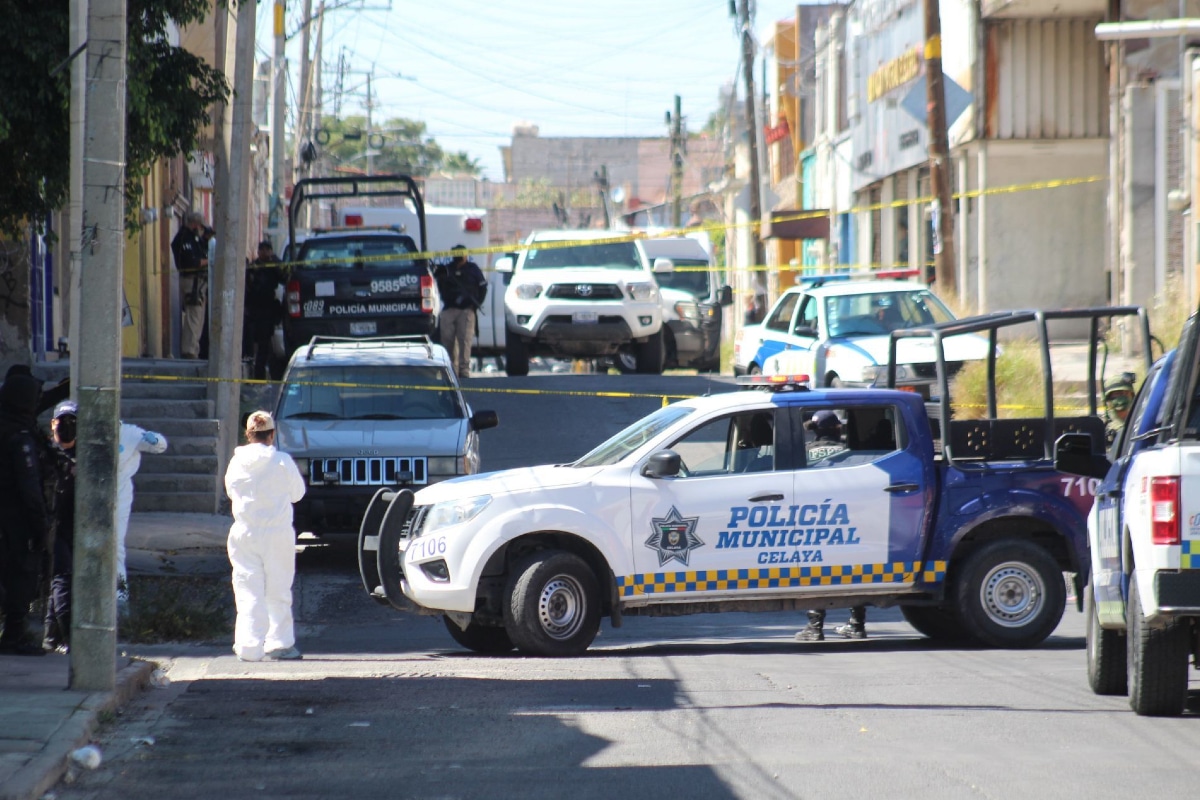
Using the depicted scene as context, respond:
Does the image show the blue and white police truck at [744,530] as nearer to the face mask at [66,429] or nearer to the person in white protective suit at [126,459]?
the person in white protective suit at [126,459]

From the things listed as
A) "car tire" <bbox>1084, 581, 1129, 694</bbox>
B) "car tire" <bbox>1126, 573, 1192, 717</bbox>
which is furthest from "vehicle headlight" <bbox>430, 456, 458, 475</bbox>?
"car tire" <bbox>1126, 573, 1192, 717</bbox>

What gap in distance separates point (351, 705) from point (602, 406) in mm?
13231

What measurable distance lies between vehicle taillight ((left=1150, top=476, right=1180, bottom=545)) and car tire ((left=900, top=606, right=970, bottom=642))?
13.0 feet

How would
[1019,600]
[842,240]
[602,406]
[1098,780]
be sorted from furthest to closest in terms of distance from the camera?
1. [842,240]
2. [602,406]
3. [1019,600]
4. [1098,780]

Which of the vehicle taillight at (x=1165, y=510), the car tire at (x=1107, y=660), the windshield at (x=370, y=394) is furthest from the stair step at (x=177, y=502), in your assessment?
the vehicle taillight at (x=1165, y=510)

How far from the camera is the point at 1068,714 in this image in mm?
8000

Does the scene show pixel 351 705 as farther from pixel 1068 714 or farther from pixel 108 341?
pixel 1068 714

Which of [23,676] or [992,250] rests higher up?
[992,250]

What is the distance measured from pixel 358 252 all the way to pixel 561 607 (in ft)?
41.8

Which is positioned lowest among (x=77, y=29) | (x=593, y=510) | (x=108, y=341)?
(x=593, y=510)

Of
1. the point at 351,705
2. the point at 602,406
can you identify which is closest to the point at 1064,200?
the point at 602,406

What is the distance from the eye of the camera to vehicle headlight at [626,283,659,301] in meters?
22.7

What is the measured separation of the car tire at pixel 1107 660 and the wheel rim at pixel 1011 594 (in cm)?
202

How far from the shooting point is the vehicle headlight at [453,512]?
1030 cm
